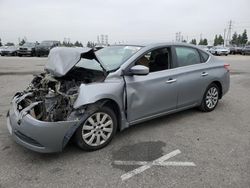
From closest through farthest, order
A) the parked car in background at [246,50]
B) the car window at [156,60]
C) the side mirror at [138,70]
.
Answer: the side mirror at [138,70]
the car window at [156,60]
the parked car in background at [246,50]

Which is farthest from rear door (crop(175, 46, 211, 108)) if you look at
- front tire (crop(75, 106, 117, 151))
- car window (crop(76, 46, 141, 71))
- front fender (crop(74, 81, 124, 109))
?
front tire (crop(75, 106, 117, 151))

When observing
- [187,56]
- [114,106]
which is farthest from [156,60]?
[114,106]

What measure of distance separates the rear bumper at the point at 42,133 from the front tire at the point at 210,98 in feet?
10.2

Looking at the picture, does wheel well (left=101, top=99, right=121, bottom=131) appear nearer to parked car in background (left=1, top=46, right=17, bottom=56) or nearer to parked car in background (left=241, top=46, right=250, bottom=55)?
parked car in background (left=1, top=46, right=17, bottom=56)

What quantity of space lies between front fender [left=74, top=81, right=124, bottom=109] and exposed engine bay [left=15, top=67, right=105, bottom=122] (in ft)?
0.34

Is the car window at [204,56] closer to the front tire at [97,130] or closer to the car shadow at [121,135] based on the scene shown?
the car shadow at [121,135]

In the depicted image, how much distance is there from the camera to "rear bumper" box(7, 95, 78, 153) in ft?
9.91

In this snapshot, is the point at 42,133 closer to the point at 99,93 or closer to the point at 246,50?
the point at 99,93

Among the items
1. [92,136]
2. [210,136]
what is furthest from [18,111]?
[210,136]

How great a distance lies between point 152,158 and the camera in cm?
333

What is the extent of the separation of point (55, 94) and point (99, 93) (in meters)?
0.64

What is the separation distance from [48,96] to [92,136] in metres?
0.85

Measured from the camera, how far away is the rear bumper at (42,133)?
9.91 ft

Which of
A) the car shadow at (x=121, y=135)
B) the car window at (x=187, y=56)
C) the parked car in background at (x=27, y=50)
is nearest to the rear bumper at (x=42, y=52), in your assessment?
the parked car in background at (x=27, y=50)
